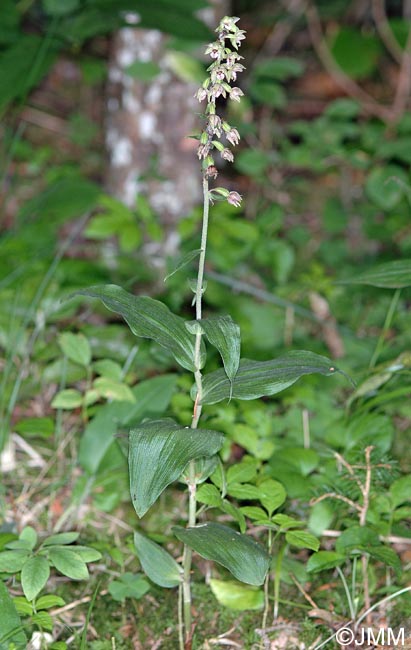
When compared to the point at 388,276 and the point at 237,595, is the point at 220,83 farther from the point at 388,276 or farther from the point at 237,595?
the point at 237,595

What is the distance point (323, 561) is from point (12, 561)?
0.66 m

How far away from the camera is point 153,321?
1435 millimetres

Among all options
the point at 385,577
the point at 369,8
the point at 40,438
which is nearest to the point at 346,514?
the point at 385,577

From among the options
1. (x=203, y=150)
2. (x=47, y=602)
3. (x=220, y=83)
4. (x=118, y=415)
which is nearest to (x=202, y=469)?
(x=47, y=602)

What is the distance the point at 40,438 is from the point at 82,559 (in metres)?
0.69

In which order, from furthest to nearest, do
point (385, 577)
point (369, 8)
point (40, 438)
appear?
point (369, 8), point (40, 438), point (385, 577)

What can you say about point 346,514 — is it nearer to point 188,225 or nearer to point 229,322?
point 229,322

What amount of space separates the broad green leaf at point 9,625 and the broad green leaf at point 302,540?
1.86 ft

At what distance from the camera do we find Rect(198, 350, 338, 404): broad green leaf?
4.52 feet

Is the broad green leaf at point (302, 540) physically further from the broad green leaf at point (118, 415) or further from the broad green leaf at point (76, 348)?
the broad green leaf at point (76, 348)

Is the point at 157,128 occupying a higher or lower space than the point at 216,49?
lower

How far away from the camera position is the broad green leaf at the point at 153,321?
1386 mm

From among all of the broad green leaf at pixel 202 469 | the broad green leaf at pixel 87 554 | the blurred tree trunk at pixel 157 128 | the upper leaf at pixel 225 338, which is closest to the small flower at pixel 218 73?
the upper leaf at pixel 225 338

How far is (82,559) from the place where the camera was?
1.51 m
